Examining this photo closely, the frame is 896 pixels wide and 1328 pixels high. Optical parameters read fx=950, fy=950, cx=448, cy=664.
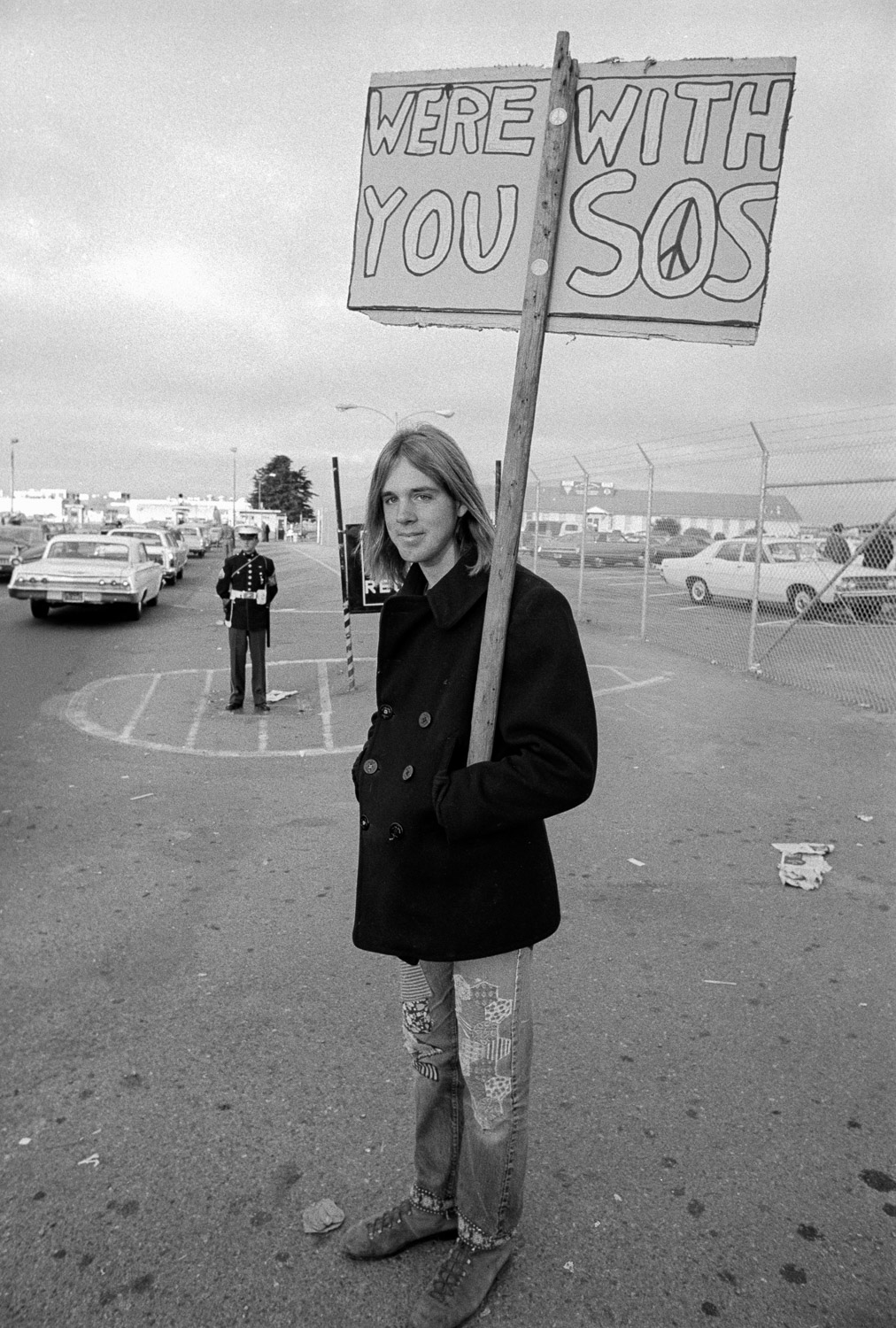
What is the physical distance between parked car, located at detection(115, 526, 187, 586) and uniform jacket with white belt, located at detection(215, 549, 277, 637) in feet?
54.4

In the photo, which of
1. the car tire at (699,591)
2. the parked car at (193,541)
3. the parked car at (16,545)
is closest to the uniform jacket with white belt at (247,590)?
the car tire at (699,591)

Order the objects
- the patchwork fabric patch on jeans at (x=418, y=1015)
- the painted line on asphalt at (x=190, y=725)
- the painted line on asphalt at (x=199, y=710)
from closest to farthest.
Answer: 1. the patchwork fabric patch on jeans at (x=418, y=1015)
2. the painted line on asphalt at (x=190, y=725)
3. the painted line on asphalt at (x=199, y=710)

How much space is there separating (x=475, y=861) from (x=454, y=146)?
1729 millimetres

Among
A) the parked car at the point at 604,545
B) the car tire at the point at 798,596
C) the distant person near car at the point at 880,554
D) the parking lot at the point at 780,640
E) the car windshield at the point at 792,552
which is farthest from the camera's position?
the parked car at the point at 604,545

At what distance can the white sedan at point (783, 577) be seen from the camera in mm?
14070

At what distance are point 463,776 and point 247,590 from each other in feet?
24.4

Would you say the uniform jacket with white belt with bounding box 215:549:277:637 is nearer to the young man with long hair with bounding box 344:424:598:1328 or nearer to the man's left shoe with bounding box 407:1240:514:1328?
the young man with long hair with bounding box 344:424:598:1328

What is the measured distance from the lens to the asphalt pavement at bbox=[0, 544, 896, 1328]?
2.30 meters

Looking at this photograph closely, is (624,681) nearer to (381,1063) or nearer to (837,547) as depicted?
(837,547)

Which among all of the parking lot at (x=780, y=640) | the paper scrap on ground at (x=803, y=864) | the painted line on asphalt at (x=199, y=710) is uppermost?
the parking lot at (x=780, y=640)

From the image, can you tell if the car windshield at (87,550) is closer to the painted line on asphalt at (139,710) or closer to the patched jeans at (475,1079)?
the painted line on asphalt at (139,710)

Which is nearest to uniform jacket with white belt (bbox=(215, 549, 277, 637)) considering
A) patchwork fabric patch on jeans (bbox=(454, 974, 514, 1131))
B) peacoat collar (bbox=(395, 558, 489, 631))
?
peacoat collar (bbox=(395, 558, 489, 631))

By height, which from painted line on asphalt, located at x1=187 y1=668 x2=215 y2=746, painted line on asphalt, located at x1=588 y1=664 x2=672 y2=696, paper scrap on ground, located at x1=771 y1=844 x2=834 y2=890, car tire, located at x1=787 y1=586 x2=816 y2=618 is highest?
car tire, located at x1=787 y1=586 x2=816 y2=618

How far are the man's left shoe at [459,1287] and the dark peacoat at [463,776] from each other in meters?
0.75
